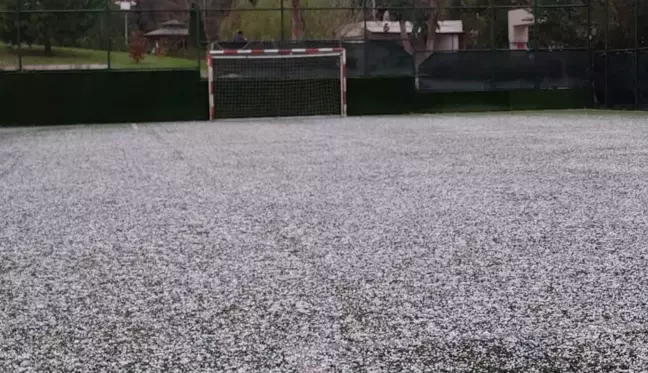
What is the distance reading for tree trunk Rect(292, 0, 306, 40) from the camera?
1922 cm

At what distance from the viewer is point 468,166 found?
8156mm

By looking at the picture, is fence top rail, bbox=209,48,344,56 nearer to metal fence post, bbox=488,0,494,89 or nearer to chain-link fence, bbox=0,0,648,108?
chain-link fence, bbox=0,0,648,108

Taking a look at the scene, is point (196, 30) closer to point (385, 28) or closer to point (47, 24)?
point (47, 24)

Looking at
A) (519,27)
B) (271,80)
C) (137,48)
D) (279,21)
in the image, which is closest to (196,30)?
(137,48)

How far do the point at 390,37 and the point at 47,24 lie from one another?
22.0ft

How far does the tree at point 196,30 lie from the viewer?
738 inches

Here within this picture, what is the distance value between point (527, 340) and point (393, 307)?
54cm

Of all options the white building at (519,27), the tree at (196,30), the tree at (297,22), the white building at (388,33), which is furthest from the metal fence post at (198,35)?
the white building at (519,27)

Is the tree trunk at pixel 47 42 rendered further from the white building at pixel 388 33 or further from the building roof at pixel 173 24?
the white building at pixel 388 33

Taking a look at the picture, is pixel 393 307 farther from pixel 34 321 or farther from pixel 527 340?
pixel 34 321

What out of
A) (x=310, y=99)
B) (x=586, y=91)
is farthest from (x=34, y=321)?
(x=586, y=91)

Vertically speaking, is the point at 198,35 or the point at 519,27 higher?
the point at 519,27

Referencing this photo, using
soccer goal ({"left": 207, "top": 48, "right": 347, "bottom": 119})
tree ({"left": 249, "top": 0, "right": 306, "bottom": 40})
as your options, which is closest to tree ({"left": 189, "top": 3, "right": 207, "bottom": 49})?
soccer goal ({"left": 207, "top": 48, "right": 347, "bottom": 119})

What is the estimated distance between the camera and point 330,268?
3740 mm
